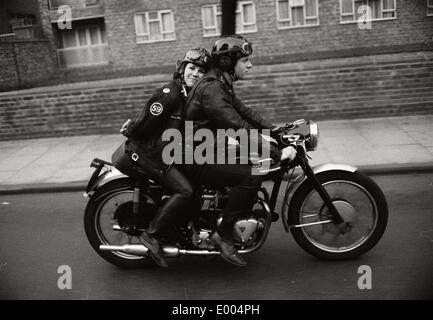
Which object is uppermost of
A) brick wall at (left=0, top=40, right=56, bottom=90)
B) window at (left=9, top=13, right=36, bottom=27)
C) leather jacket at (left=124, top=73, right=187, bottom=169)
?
window at (left=9, top=13, right=36, bottom=27)

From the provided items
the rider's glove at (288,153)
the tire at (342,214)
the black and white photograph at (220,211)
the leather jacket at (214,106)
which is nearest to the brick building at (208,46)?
the black and white photograph at (220,211)

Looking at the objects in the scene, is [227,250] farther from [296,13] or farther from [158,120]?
[296,13]

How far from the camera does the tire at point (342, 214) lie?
383cm

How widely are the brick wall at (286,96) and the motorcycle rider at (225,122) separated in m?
5.48

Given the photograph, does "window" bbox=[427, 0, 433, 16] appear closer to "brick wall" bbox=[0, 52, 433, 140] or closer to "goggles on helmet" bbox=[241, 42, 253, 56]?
"brick wall" bbox=[0, 52, 433, 140]

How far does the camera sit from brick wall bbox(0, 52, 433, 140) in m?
8.81

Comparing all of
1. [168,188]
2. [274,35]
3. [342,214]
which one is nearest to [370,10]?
[274,35]

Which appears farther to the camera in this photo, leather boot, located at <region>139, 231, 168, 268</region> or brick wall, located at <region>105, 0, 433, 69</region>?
brick wall, located at <region>105, 0, 433, 69</region>

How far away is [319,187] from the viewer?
3803 millimetres

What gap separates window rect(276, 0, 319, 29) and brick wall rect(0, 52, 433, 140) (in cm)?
1149

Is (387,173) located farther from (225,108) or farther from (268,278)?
(225,108)

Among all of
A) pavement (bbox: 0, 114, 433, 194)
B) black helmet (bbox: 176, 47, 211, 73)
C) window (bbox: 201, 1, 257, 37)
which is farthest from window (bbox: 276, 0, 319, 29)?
black helmet (bbox: 176, 47, 211, 73)

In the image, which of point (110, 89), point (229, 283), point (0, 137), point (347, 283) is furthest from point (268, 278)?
point (0, 137)

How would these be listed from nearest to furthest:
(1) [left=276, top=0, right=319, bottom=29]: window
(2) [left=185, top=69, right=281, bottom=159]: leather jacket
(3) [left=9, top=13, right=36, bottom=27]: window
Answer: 1. (2) [left=185, top=69, right=281, bottom=159]: leather jacket
2. (1) [left=276, top=0, right=319, bottom=29]: window
3. (3) [left=9, top=13, right=36, bottom=27]: window
